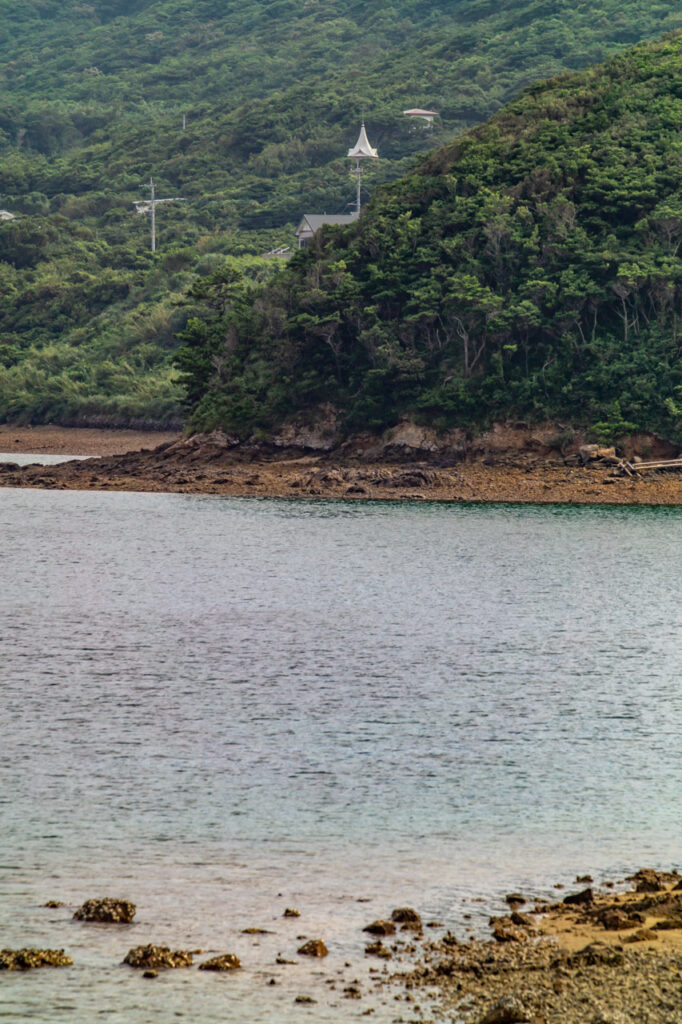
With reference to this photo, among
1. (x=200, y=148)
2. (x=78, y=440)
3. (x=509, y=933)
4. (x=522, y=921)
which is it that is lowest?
(x=78, y=440)

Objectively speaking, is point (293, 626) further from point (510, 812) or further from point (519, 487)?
point (519, 487)

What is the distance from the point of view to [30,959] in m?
12.3

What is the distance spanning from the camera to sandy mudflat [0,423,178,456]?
257ft

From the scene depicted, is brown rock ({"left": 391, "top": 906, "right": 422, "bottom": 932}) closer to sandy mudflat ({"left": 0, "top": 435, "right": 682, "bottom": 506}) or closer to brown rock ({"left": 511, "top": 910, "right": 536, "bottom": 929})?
brown rock ({"left": 511, "top": 910, "right": 536, "bottom": 929})

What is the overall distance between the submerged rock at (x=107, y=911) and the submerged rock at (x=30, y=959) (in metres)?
0.84

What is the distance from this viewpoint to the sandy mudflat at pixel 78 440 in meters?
78.4

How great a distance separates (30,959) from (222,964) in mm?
1583

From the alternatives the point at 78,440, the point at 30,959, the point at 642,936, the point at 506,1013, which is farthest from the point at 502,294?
the point at 506,1013

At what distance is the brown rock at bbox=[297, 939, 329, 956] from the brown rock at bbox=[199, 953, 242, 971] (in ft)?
1.85

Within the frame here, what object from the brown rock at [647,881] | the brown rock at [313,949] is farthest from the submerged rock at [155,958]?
the brown rock at [647,881]

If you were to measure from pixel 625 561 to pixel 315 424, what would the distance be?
25501 millimetres

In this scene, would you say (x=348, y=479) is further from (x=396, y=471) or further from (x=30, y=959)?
(x=30, y=959)

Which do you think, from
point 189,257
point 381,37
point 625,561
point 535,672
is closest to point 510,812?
point 535,672

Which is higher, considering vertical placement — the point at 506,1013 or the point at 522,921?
the point at 506,1013
